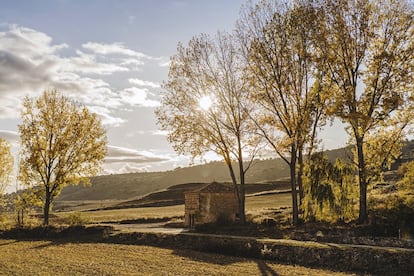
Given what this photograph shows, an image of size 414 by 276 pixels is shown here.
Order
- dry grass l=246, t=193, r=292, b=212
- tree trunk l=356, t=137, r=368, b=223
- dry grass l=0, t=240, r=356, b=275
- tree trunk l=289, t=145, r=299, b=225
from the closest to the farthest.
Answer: dry grass l=0, t=240, r=356, b=275, tree trunk l=356, t=137, r=368, b=223, tree trunk l=289, t=145, r=299, b=225, dry grass l=246, t=193, r=292, b=212

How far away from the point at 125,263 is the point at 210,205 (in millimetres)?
17901

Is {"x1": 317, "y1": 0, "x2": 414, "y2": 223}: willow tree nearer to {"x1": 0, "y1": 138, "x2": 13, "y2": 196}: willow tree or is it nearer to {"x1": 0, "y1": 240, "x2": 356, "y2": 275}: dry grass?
{"x1": 0, "y1": 240, "x2": 356, "y2": 275}: dry grass

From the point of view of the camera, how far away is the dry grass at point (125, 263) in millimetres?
18906

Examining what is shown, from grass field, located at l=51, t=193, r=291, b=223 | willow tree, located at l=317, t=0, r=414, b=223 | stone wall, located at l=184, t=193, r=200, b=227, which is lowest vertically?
grass field, located at l=51, t=193, r=291, b=223

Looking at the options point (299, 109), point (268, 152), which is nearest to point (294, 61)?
point (299, 109)

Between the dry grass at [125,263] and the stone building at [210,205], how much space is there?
35.7 ft

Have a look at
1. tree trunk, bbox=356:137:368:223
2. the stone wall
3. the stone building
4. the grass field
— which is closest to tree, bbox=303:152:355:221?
tree trunk, bbox=356:137:368:223

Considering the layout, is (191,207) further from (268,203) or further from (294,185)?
(268,203)

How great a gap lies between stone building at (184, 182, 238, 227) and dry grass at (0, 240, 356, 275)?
429 inches

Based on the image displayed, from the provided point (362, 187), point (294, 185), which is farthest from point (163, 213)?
point (362, 187)

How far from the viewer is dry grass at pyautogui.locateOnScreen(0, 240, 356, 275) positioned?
18906 mm

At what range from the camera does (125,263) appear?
21.4 metres

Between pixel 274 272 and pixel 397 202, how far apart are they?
42.9ft

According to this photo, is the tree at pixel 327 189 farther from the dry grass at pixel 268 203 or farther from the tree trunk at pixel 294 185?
the dry grass at pixel 268 203
